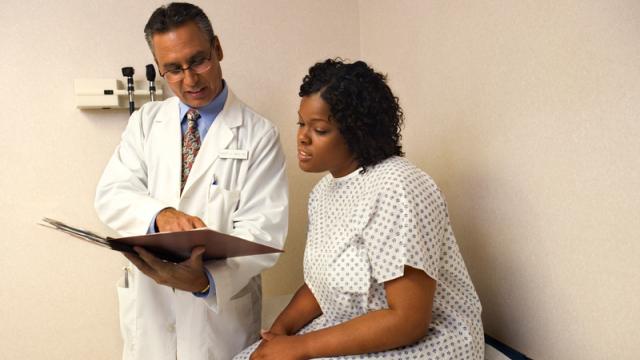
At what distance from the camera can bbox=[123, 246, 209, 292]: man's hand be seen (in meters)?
1.19

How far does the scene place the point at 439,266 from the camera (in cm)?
120

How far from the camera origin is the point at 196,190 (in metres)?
1.48

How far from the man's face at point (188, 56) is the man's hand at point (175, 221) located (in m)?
0.36

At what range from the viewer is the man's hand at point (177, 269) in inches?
46.9

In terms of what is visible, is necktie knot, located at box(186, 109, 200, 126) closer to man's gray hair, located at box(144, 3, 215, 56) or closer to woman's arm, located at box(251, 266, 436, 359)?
man's gray hair, located at box(144, 3, 215, 56)

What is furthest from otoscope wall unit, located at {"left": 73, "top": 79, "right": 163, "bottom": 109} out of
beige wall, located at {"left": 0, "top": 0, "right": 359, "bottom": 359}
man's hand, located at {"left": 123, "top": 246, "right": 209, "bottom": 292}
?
man's hand, located at {"left": 123, "top": 246, "right": 209, "bottom": 292}

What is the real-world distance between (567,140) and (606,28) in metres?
0.25

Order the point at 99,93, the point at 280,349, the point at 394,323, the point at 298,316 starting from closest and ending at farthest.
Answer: the point at 394,323 < the point at 280,349 < the point at 298,316 < the point at 99,93

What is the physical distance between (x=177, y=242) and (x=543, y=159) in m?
0.86

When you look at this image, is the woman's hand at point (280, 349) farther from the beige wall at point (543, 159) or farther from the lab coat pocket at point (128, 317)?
the beige wall at point (543, 159)

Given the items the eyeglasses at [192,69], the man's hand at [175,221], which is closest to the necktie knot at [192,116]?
the eyeglasses at [192,69]

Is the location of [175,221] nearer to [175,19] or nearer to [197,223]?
[197,223]

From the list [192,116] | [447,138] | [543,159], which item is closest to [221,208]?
[192,116]

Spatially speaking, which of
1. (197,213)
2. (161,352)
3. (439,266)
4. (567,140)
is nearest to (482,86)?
(567,140)
